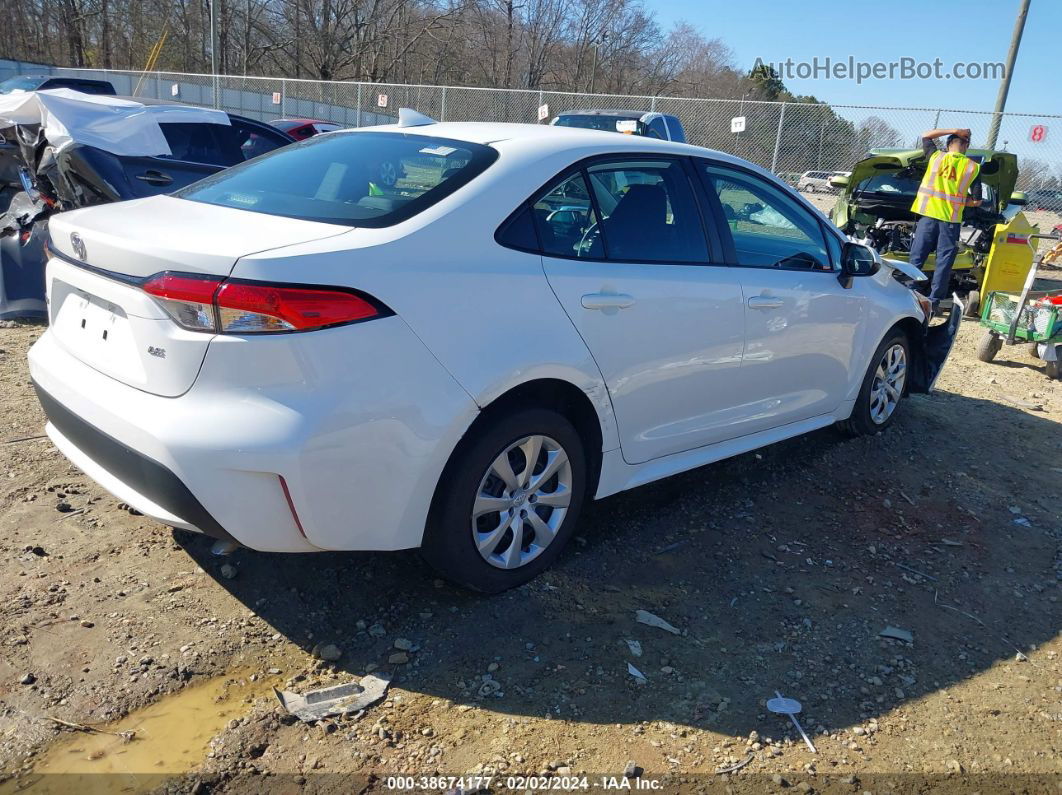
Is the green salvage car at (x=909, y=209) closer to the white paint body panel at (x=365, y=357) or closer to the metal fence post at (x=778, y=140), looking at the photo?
the metal fence post at (x=778, y=140)

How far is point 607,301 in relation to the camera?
319 cm

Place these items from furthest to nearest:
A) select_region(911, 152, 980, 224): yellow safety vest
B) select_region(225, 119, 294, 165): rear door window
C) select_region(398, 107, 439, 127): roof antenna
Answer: select_region(911, 152, 980, 224): yellow safety vest
select_region(225, 119, 294, 165): rear door window
select_region(398, 107, 439, 127): roof antenna

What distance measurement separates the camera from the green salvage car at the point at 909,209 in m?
10.0

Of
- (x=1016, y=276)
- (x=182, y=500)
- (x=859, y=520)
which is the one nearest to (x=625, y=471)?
(x=859, y=520)

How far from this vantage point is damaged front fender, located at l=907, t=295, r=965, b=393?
18.2 feet

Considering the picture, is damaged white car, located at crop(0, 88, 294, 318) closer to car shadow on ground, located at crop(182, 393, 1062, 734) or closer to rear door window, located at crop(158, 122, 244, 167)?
rear door window, located at crop(158, 122, 244, 167)

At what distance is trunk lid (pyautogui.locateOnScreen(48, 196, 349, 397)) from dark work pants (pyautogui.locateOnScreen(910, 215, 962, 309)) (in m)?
7.58

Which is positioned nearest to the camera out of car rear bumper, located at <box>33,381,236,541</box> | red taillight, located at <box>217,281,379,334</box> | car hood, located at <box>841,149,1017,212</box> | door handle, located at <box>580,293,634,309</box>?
red taillight, located at <box>217,281,379,334</box>

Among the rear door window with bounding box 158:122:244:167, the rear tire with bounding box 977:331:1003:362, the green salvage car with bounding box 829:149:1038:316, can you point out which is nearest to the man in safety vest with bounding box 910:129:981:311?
the green salvage car with bounding box 829:149:1038:316

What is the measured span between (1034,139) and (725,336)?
14.3 meters

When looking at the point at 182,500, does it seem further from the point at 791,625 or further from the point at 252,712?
the point at 791,625

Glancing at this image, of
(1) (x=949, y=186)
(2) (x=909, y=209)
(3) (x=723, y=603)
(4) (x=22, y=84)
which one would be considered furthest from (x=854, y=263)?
(4) (x=22, y=84)

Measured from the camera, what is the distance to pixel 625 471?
351cm

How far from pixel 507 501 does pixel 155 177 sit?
4831mm
